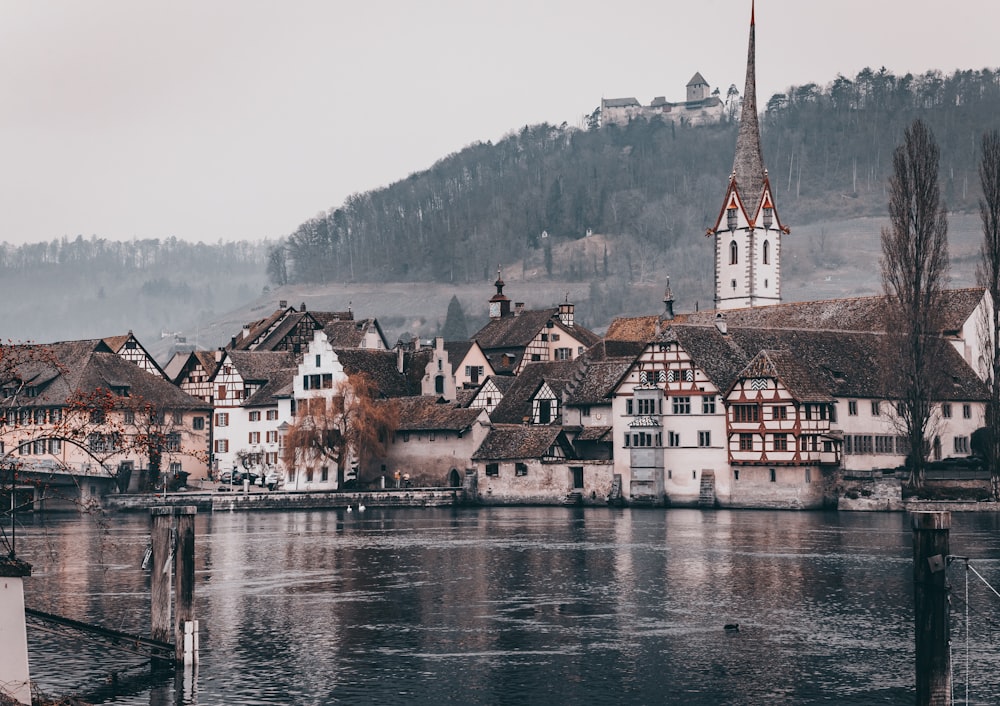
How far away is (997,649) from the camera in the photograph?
44.4 metres

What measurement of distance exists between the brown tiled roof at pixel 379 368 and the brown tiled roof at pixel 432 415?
4691 mm

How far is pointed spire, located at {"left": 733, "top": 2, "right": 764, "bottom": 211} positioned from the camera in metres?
159

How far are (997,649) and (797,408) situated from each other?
190 ft

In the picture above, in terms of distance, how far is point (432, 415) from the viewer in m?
121

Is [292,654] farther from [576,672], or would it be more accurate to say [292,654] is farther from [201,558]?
[201,558]

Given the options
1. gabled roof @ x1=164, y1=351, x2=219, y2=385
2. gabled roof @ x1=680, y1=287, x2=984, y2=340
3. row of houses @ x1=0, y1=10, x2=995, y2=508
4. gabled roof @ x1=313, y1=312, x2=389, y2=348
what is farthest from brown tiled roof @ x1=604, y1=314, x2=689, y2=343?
gabled roof @ x1=164, y1=351, x2=219, y2=385

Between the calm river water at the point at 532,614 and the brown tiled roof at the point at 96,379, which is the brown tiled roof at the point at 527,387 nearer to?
the brown tiled roof at the point at 96,379

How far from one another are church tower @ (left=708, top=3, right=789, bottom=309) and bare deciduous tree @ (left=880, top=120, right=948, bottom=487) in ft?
182

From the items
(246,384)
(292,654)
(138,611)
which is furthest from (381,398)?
(292,654)

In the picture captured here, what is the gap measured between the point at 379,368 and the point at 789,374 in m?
40.7

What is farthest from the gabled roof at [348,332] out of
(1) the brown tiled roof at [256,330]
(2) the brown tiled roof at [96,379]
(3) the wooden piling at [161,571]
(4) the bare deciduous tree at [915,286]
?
(3) the wooden piling at [161,571]

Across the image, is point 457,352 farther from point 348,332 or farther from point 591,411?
point 591,411

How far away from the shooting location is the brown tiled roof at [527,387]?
12419 centimetres

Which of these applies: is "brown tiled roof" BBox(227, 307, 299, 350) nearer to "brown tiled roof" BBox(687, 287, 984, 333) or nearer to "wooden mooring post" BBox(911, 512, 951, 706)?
"brown tiled roof" BBox(687, 287, 984, 333)
